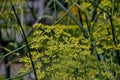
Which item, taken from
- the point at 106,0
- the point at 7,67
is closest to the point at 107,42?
the point at 106,0

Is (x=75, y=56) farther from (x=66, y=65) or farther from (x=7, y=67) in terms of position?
(x=7, y=67)

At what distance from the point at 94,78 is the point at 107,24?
1.01 feet

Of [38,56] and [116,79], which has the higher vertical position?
[38,56]

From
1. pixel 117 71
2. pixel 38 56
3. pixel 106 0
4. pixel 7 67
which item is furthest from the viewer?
pixel 7 67

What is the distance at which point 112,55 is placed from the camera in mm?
1510

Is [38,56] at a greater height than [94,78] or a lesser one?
greater

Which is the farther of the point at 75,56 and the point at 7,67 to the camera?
the point at 7,67

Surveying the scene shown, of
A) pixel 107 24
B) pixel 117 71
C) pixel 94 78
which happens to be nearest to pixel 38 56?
pixel 94 78

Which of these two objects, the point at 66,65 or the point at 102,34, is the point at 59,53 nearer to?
the point at 66,65

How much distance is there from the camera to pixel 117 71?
1313mm

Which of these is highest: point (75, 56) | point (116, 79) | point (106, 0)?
point (106, 0)

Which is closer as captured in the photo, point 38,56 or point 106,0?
point 38,56

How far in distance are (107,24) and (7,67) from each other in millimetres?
654

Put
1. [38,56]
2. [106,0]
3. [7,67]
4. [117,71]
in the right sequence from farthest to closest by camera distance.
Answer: [7,67]
[106,0]
[117,71]
[38,56]
